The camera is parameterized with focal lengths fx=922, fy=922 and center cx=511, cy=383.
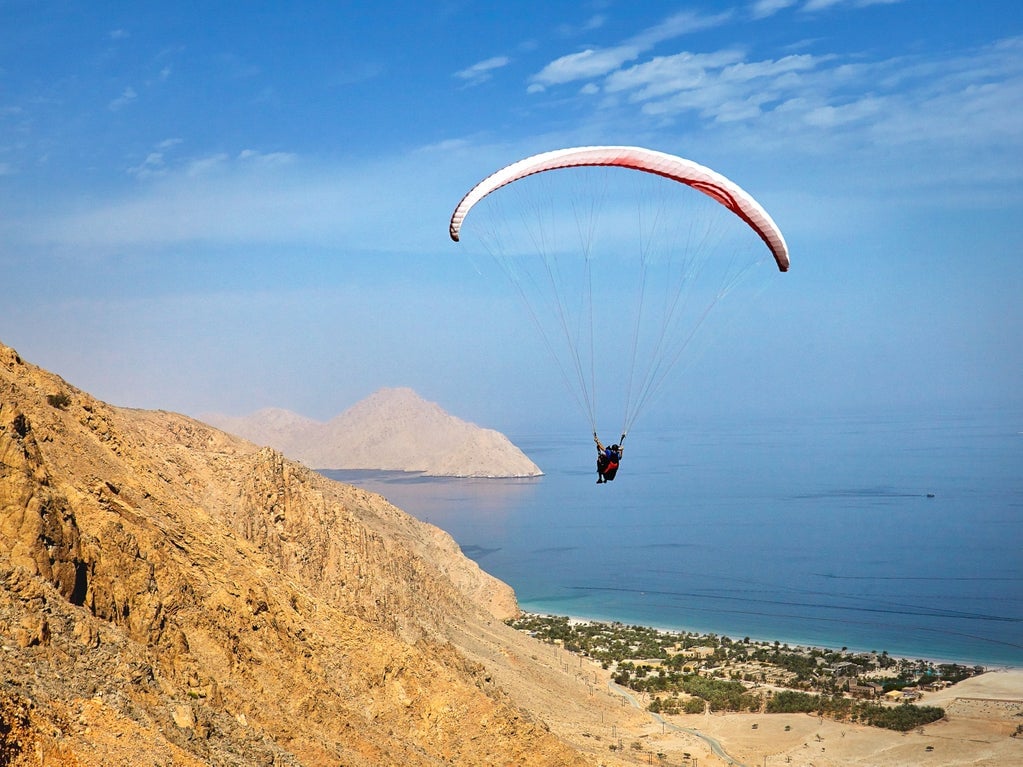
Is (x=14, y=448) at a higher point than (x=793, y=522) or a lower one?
higher

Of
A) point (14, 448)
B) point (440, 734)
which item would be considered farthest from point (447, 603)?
point (14, 448)

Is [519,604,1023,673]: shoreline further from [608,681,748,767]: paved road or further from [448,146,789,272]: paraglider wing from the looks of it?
[448,146,789,272]: paraglider wing

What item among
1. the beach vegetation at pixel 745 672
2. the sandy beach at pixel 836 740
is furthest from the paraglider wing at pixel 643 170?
the beach vegetation at pixel 745 672

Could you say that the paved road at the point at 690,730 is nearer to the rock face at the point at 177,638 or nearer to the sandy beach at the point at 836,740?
the sandy beach at the point at 836,740

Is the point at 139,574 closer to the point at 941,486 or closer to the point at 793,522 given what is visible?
the point at 793,522

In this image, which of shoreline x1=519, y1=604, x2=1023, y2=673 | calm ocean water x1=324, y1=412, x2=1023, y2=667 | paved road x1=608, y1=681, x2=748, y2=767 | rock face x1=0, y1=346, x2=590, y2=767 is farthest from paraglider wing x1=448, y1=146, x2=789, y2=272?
calm ocean water x1=324, y1=412, x2=1023, y2=667

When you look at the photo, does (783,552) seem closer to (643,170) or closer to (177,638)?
(643,170)
